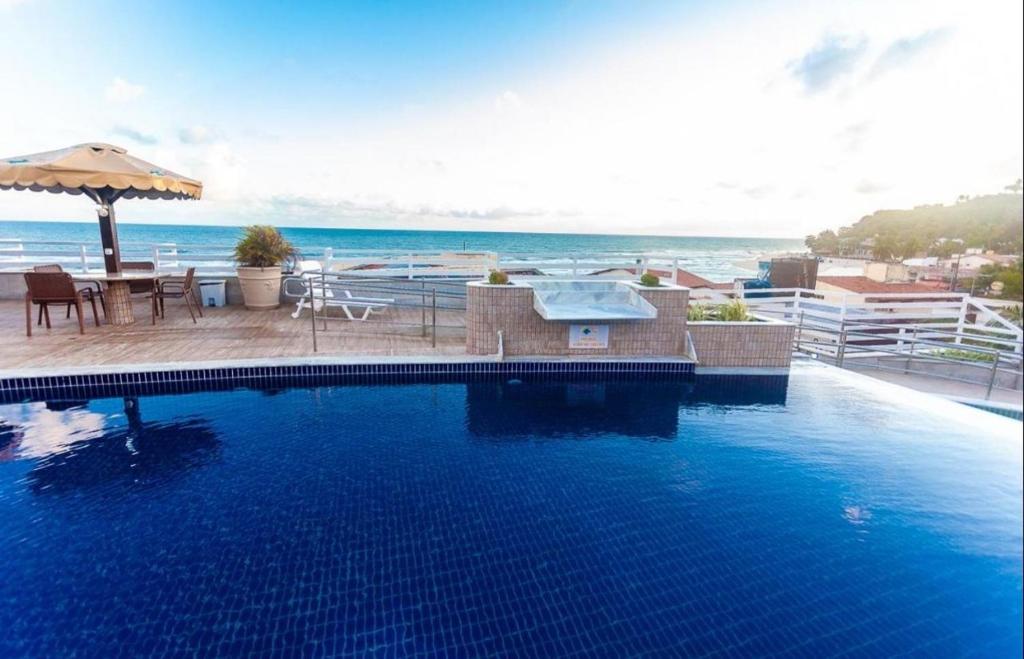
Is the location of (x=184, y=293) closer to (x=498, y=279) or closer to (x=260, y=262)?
(x=260, y=262)

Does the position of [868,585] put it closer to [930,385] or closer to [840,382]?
[840,382]

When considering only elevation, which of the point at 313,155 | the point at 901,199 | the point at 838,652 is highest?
the point at 313,155

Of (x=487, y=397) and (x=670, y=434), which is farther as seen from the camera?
(x=487, y=397)

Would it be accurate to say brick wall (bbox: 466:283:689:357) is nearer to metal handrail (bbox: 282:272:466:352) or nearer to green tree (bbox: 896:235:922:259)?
metal handrail (bbox: 282:272:466:352)

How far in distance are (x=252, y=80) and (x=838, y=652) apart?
14157 millimetres

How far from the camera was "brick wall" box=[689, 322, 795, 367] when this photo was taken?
576 cm

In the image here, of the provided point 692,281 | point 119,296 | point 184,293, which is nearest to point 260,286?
point 184,293

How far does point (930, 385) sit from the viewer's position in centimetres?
557

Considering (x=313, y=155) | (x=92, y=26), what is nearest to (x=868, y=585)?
(x=92, y=26)

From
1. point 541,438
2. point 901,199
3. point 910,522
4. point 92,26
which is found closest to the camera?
point 901,199

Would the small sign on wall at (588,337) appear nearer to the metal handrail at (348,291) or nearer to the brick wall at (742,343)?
the brick wall at (742,343)

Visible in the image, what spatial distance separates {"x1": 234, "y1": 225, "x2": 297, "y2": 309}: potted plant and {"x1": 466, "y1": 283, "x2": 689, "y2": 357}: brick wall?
13.4ft

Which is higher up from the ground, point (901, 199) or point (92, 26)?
point (92, 26)

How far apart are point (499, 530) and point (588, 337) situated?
3.18m
